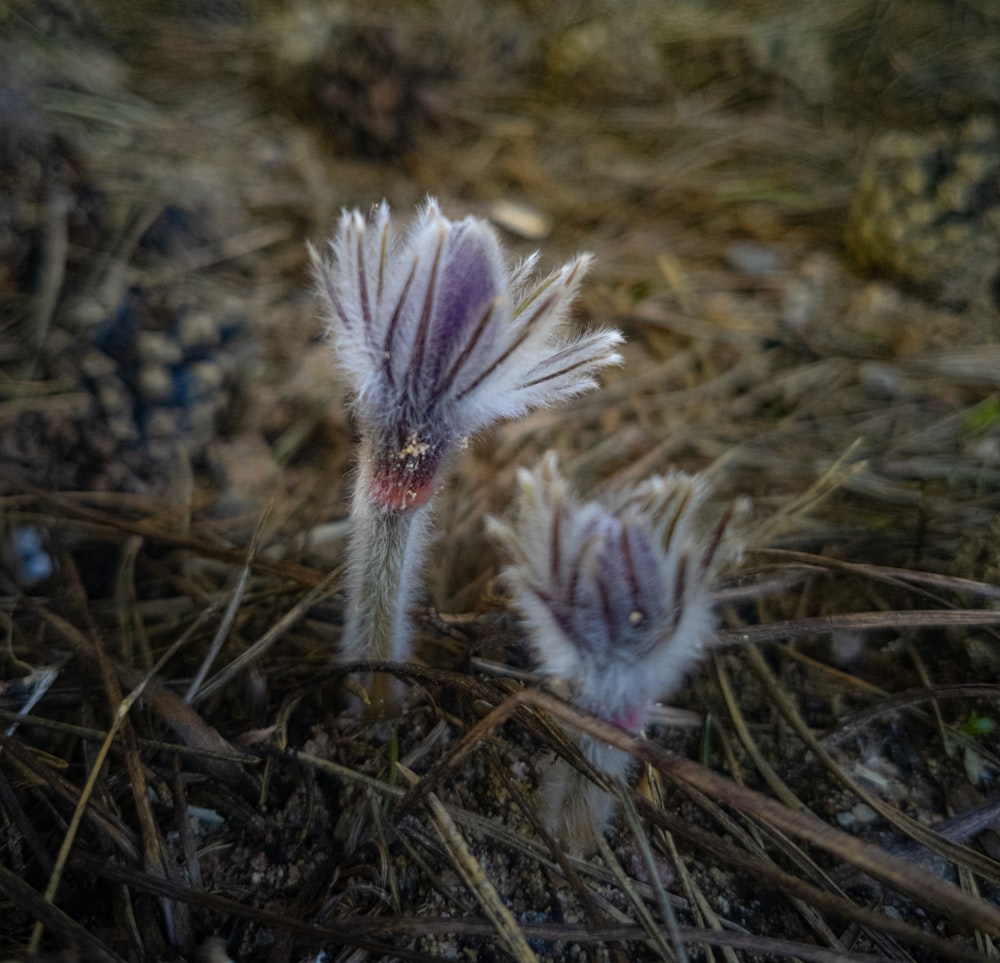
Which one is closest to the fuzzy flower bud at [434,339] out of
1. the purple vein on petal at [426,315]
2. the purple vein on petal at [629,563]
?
the purple vein on petal at [426,315]

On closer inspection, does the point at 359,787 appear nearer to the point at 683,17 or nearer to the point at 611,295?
the point at 611,295

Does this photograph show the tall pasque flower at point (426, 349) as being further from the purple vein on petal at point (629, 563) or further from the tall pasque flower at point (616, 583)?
the purple vein on petal at point (629, 563)

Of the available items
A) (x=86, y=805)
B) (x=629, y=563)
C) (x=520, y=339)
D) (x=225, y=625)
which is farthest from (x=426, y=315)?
(x=86, y=805)

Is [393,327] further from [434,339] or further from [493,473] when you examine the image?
[493,473]

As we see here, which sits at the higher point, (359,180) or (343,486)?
(359,180)

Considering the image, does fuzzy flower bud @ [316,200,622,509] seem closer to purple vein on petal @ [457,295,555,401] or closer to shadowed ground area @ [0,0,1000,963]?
purple vein on petal @ [457,295,555,401]

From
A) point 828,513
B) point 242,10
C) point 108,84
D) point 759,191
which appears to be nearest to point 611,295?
point 759,191
